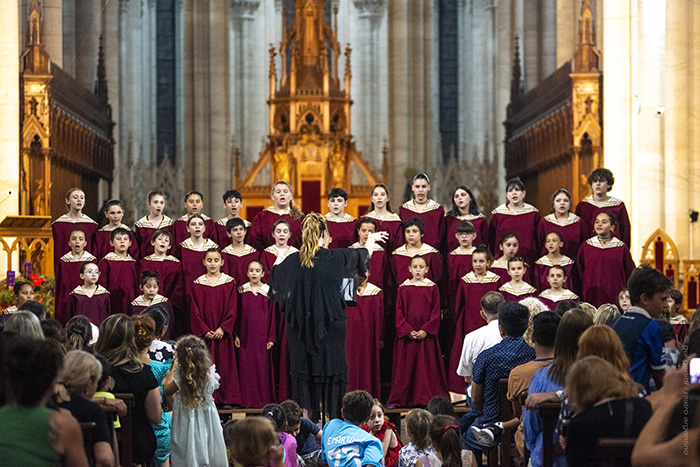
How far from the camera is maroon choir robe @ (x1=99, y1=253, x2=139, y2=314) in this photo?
378 inches

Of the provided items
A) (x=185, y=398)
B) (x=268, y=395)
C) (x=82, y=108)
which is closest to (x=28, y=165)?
(x=82, y=108)

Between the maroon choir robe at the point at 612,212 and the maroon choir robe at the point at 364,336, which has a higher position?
the maroon choir robe at the point at 612,212

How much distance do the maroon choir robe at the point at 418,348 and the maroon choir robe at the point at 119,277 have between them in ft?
7.94

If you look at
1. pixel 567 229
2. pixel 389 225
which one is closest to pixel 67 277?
pixel 389 225

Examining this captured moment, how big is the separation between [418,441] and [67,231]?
5.31m

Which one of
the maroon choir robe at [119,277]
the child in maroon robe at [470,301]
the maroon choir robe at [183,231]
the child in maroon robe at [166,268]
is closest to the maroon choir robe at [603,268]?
the child in maroon robe at [470,301]

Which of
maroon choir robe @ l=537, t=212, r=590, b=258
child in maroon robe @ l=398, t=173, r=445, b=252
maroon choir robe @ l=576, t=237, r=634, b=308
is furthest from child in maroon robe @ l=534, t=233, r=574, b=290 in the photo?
child in maroon robe @ l=398, t=173, r=445, b=252

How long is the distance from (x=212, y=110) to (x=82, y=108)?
Answer: 5.09 meters

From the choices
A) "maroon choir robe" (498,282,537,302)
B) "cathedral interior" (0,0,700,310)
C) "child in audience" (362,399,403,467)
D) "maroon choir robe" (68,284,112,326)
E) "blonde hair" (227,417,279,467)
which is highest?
"cathedral interior" (0,0,700,310)

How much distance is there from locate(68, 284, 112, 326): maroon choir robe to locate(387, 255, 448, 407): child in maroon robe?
2.54 meters

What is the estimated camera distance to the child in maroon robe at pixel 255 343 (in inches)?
362

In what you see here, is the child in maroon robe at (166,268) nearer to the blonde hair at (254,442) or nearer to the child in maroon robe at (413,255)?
the child in maroon robe at (413,255)

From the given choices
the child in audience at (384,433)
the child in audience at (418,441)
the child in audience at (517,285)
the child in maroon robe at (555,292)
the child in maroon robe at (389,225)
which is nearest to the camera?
the child in audience at (418,441)

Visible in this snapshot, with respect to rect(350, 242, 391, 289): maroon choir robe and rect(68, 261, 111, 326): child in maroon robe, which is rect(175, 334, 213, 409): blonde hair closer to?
rect(68, 261, 111, 326): child in maroon robe
